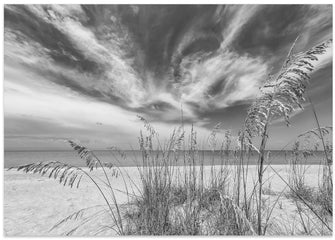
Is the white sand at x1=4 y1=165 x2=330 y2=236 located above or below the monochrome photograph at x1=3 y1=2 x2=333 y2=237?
below

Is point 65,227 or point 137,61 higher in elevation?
point 137,61

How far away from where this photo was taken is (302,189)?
9.61 ft

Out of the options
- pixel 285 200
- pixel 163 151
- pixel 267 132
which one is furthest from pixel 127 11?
pixel 285 200

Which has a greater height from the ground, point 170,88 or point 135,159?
point 170,88

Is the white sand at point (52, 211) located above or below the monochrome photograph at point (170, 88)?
below

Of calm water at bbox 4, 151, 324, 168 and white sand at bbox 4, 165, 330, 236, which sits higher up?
calm water at bbox 4, 151, 324, 168

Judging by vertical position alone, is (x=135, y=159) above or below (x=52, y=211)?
above

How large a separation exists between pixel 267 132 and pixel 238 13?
1.84 meters

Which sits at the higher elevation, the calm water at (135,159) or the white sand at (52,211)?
the calm water at (135,159)

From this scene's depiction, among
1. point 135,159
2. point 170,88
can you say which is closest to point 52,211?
point 135,159

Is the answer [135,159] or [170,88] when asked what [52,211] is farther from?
[170,88]

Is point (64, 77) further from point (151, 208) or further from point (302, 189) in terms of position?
point (302, 189)

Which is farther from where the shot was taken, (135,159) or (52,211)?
(52,211)

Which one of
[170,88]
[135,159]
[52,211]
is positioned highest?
[170,88]
